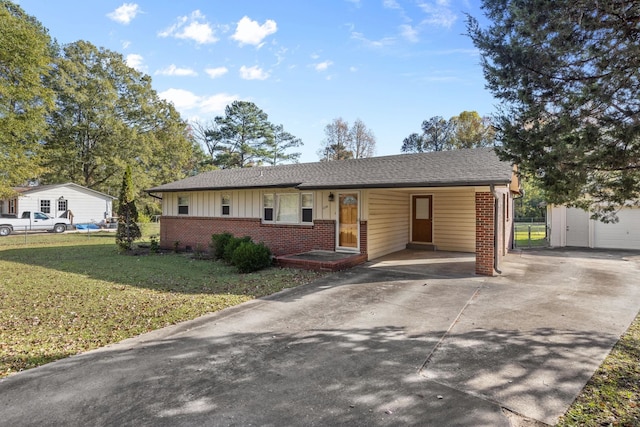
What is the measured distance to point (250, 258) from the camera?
380 inches

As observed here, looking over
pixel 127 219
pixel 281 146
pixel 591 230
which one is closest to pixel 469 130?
pixel 281 146

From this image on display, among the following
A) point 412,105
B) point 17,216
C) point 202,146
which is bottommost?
point 17,216

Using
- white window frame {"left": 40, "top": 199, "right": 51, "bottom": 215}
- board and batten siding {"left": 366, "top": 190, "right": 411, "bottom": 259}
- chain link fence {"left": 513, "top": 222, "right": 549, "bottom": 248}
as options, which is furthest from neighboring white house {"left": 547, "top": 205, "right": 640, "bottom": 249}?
white window frame {"left": 40, "top": 199, "right": 51, "bottom": 215}

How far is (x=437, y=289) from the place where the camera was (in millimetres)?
7133

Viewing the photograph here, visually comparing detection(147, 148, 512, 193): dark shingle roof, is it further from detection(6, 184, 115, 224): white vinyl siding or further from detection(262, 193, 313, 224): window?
detection(6, 184, 115, 224): white vinyl siding

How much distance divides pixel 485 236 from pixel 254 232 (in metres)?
7.90

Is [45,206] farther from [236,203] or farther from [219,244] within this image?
[219,244]

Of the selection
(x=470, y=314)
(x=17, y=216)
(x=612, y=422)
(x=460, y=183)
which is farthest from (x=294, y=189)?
(x=17, y=216)

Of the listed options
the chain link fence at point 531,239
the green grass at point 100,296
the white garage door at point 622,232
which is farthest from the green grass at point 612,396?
the white garage door at point 622,232

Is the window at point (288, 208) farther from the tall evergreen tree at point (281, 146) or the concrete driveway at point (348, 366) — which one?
the tall evergreen tree at point (281, 146)

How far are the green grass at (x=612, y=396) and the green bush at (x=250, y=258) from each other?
7.84m

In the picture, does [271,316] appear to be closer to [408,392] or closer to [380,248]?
[408,392]

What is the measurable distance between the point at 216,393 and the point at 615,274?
398 inches

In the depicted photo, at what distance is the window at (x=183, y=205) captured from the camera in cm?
1497
